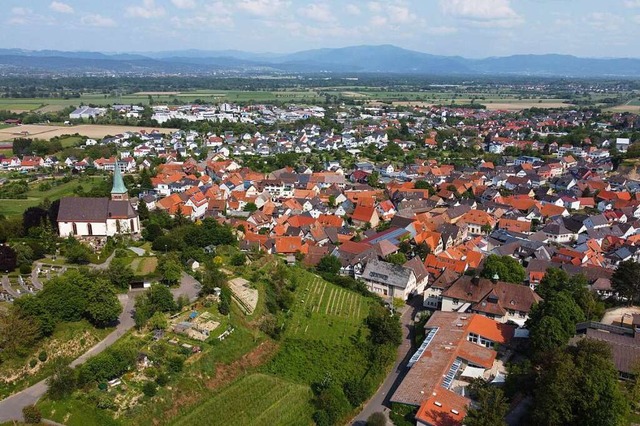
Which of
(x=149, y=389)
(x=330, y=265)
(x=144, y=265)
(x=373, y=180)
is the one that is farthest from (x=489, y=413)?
(x=373, y=180)

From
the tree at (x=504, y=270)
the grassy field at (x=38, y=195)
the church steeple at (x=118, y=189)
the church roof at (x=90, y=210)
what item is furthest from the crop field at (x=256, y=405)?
the grassy field at (x=38, y=195)

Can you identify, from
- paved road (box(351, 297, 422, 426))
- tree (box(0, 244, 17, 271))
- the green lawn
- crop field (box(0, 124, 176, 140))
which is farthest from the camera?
crop field (box(0, 124, 176, 140))

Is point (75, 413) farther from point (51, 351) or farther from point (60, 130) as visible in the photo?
point (60, 130)

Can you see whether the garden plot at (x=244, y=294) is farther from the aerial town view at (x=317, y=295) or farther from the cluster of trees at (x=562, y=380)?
the cluster of trees at (x=562, y=380)

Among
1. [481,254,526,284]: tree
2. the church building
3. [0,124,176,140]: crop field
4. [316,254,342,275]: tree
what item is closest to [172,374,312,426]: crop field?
[316,254,342,275]: tree

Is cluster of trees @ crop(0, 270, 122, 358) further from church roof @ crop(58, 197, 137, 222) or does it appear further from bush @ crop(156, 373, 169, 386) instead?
church roof @ crop(58, 197, 137, 222)
